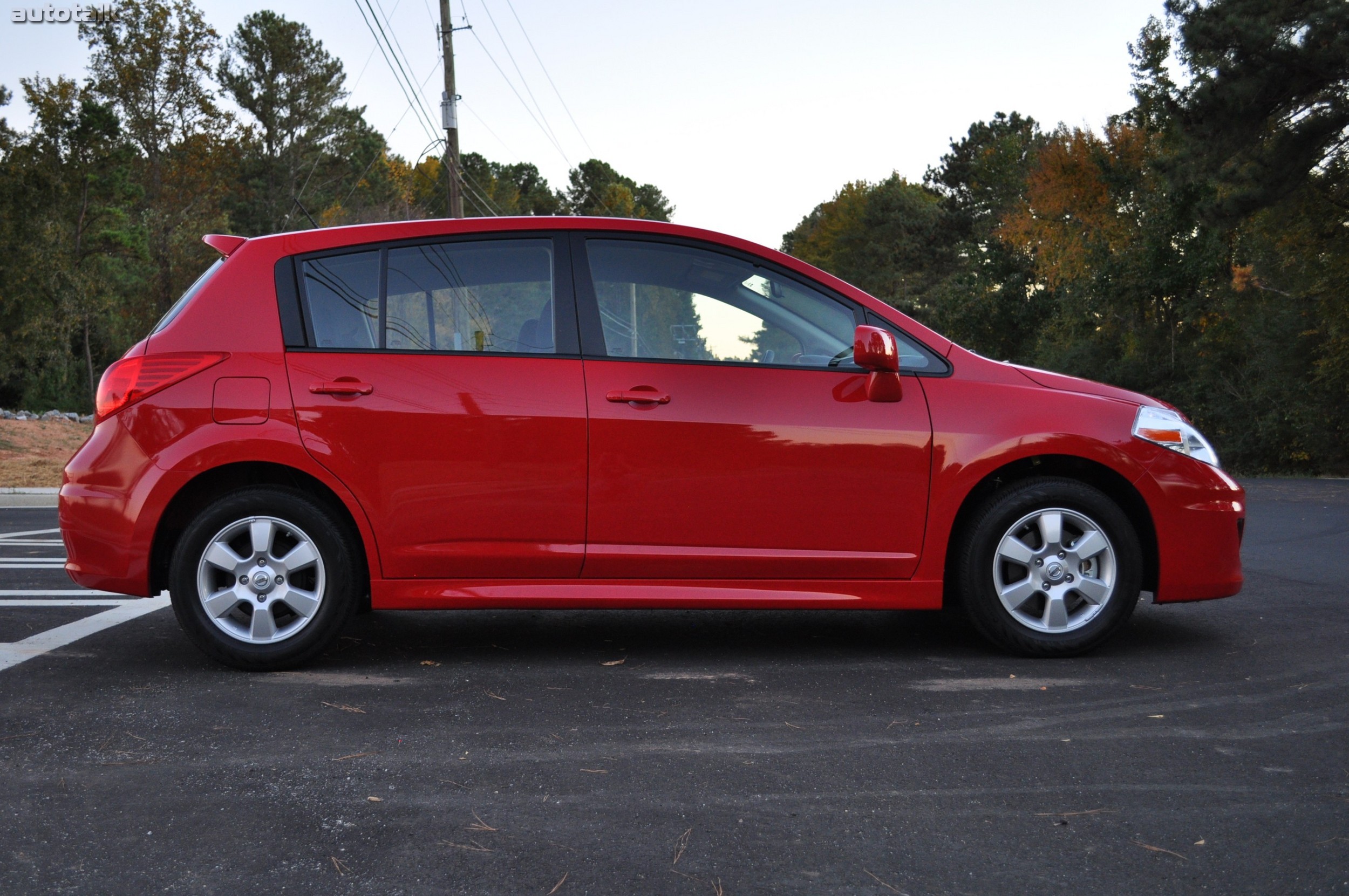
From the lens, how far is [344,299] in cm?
495

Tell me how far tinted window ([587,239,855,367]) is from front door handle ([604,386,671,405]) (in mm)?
175

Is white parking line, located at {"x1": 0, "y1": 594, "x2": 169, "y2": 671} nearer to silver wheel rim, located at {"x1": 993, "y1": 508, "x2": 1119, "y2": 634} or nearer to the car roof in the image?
the car roof

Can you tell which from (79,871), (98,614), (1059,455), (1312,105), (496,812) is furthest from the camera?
(1312,105)

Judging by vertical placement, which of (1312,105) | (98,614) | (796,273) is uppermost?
(1312,105)

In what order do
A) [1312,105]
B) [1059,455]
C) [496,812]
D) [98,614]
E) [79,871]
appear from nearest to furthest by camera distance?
[79,871] → [496,812] → [1059,455] → [98,614] → [1312,105]

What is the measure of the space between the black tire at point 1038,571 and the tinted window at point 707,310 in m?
0.91

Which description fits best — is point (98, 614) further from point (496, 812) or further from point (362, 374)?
point (496, 812)

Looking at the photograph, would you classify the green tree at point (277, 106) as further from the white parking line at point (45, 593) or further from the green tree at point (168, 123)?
the white parking line at point (45, 593)

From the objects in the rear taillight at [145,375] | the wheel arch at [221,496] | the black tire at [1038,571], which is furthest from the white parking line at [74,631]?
the black tire at [1038,571]

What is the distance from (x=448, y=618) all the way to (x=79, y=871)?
11.1 ft

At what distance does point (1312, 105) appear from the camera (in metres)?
23.1

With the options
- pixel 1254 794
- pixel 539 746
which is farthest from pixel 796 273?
pixel 1254 794

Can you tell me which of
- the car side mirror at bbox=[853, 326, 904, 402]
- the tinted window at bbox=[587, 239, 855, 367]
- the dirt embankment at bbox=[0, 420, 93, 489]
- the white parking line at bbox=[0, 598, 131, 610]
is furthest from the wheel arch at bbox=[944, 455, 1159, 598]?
the dirt embankment at bbox=[0, 420, 93, 489]

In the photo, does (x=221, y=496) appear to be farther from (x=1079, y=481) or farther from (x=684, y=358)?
(x=1079, y=481)
